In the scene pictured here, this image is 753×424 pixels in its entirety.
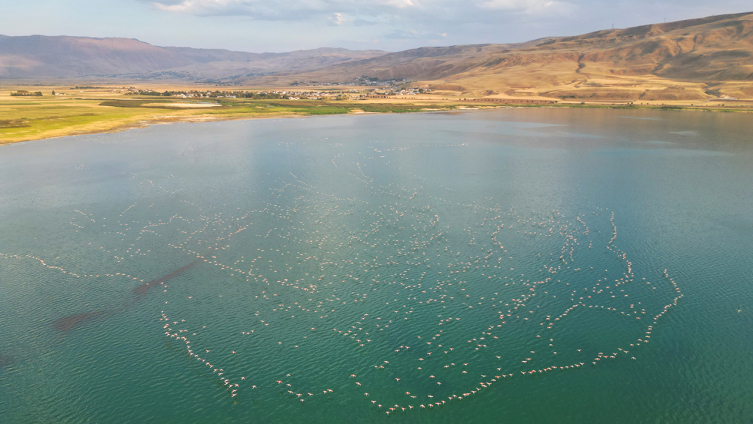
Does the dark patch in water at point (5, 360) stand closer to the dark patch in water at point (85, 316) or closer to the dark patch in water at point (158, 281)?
the dark patch in water at point (85, 316)

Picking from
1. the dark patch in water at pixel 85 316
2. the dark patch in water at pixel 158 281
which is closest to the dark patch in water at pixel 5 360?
the dark patch in water at pixel 85 316

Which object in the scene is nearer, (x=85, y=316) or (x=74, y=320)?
(x=74, y=320)

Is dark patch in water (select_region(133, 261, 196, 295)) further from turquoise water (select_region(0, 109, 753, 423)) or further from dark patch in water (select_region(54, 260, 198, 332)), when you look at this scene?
turquoise water (select_region(0, 109, 753, 423))

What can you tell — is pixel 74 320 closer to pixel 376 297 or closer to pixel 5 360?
pixel 5 360

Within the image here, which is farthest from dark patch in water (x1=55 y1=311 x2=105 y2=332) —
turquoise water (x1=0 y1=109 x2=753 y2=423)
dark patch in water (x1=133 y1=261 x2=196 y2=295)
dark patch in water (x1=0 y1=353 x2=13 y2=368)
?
dark patch in water (x1=133 y1=261 x2=196 y2=295)

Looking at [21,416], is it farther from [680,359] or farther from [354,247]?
[680,359]

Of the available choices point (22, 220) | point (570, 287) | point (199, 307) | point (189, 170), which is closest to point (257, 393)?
point (199, 307)

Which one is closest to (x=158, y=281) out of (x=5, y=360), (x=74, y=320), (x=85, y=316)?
(x=85, y=316)

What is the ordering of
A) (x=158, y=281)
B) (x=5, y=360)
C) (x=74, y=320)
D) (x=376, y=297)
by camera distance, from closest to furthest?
(x=5, y=360) < (x=74, y=320) < (x=376, y=297) < (x=158, y=281)

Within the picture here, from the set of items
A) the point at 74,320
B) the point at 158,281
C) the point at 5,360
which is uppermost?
the point at 158,281
